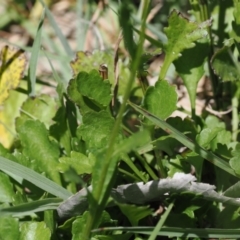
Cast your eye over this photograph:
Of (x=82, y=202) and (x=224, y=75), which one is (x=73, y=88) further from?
(x=224, y=75)

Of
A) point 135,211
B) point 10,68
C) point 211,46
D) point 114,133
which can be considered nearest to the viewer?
point 114,133

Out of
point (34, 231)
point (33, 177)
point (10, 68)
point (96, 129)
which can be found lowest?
point (34, 231)

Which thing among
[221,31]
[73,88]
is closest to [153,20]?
[221,31]

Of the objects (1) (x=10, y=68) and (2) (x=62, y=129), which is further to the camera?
(1) (x=10, y=68)

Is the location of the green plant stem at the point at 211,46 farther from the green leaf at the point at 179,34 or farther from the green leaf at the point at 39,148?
the green leaf at the point at 39,148

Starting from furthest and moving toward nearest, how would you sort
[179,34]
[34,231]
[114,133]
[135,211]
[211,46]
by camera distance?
Result: [211,46] < [179,34] < [34,231] < [135,211] < [114,133]

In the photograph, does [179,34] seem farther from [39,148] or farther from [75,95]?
[39,148]

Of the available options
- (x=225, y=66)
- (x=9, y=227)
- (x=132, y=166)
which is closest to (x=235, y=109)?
(x=225, y=66)
